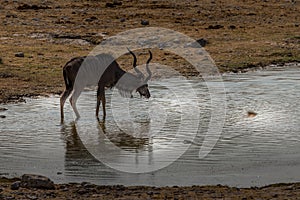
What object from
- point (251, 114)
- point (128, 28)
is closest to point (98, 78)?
point (251, 114)

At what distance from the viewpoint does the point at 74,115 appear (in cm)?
1335

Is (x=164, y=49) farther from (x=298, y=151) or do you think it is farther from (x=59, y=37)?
(x=298, y=151)

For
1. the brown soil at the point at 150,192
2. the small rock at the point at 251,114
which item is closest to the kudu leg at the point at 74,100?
the small rock at the point at 251,114

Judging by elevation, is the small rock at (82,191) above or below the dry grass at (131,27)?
below

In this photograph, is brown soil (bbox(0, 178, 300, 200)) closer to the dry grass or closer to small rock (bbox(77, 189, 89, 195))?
small rock (bbox(77, 189, 89, 195))

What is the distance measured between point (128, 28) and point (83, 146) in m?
15.1

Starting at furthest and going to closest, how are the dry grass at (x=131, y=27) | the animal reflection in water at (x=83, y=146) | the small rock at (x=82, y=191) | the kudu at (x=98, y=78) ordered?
the dry grass at (x=131, y=27), the kudu at (x=98, y=78), the animal reflection in water at (x=83, y=146), the small rock at (x=82, y=191)

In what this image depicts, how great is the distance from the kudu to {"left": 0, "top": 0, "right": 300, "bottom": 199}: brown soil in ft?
6.01

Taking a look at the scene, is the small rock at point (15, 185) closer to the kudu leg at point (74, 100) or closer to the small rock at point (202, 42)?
the kudu leg at point (74, 100)

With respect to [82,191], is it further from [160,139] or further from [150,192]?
[160,139]

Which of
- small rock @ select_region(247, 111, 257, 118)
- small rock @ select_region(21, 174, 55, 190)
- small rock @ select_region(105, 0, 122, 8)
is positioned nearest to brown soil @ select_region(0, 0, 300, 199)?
small rock @ select_region(105, 0, 122, 8)

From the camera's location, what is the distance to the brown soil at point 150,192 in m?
7.87

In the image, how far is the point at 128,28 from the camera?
2580 cm

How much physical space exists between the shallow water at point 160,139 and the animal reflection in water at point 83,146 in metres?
0.01
